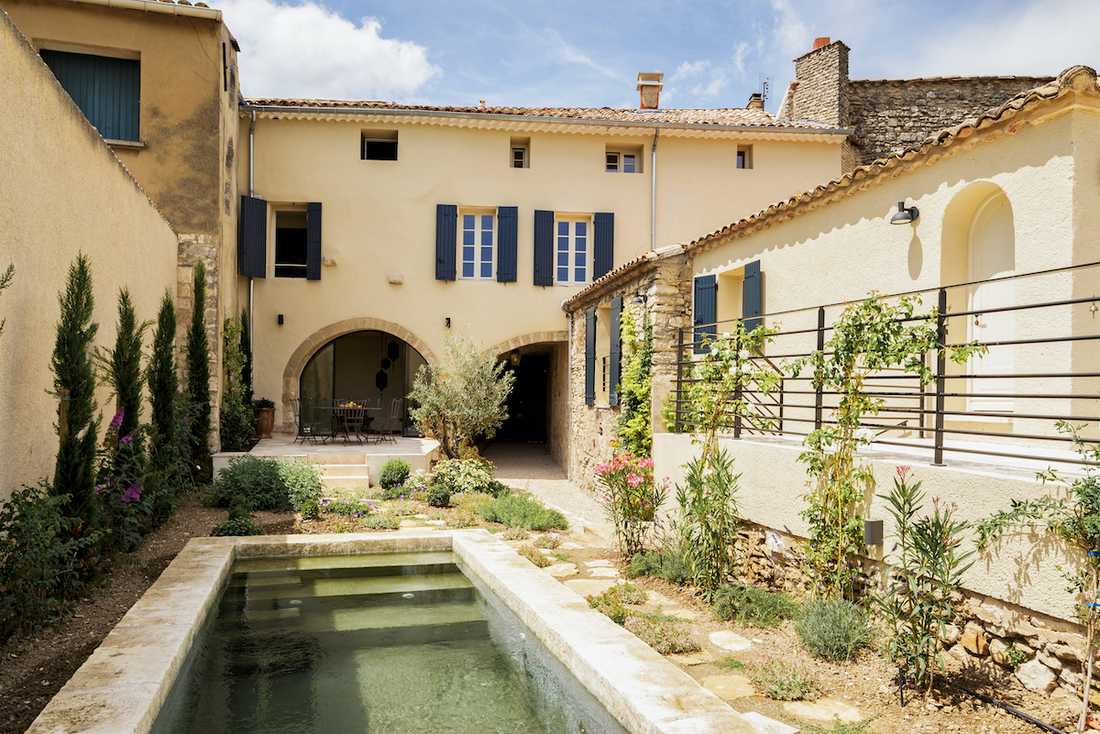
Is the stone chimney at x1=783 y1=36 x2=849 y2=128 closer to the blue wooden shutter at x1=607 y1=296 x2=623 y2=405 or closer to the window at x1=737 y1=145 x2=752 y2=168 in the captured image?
the window at x1=737 y1=145 x2=752 y2=168

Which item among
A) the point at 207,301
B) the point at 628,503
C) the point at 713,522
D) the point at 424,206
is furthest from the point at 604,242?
the point at 713,522

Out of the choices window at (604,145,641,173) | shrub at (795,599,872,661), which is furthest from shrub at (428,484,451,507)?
window at (604,145,641,173)

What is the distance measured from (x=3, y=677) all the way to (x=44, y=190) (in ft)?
10.8

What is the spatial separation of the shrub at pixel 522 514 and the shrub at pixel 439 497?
2.24 feet

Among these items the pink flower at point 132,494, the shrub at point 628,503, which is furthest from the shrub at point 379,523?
the shrub at point 628,503

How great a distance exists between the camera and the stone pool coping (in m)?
3.48

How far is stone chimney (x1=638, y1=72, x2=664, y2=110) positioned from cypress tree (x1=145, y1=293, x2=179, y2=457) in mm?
11918

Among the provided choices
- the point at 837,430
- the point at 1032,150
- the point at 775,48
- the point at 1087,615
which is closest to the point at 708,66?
the point at 775,48

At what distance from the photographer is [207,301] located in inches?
491

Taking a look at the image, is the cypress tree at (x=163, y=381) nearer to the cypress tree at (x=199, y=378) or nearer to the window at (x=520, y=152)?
the cypress tree at (x=199, y=378)

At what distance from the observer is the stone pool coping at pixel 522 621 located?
3.48m

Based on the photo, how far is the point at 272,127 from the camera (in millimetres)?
14875

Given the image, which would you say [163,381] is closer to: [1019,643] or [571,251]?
[1019,643]

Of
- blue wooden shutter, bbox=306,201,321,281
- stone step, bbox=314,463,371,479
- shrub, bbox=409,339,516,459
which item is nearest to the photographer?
stone step, bbox=314,463,371,479
